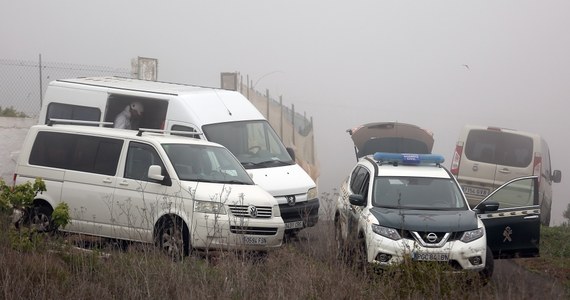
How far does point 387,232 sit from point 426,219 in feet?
1.80

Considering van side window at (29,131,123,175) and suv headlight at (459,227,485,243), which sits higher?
van side window at (29,131,123,175)

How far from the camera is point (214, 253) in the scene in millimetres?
9656

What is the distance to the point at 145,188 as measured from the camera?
11594 millimetres

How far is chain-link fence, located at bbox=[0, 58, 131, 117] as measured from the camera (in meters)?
20.0

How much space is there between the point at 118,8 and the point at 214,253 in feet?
61.8

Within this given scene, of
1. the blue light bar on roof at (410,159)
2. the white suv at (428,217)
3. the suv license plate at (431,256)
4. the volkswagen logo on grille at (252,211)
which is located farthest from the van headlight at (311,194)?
the suv license plate at (431,256)

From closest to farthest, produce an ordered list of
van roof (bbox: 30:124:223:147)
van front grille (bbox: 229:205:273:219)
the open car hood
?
van front grille (bbox: 229:205:273:219) → van roof (bbox: 30:124:223:147) → the open car hood

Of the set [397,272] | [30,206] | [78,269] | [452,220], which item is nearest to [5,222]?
[30,206]

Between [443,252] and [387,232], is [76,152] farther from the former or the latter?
[443,252]

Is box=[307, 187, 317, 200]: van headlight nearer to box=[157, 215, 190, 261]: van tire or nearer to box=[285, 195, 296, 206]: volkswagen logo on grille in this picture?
box=[285, 195, 296, 206]: volkswagen logo on grille

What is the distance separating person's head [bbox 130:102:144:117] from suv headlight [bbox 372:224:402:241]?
632 cm

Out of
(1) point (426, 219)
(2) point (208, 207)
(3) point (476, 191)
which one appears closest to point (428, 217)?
(1) point (426, 219)

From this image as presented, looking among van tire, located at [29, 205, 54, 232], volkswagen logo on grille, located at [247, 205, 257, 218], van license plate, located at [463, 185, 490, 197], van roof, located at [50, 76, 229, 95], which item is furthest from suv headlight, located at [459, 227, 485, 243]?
van license plate, located at [463, 185, 490, 197]

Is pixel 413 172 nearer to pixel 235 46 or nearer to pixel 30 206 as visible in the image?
pixel 30 206
